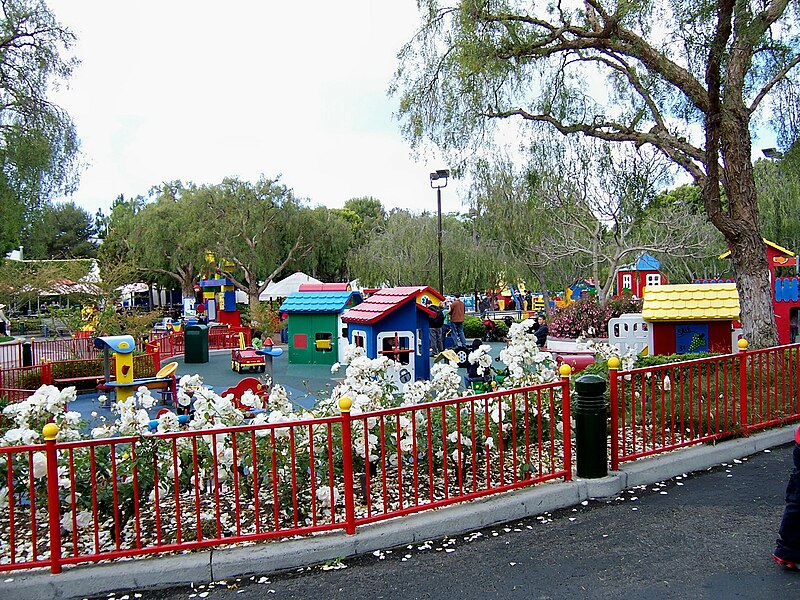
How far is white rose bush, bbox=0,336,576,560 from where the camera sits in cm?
490

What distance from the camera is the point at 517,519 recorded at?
5562 mm

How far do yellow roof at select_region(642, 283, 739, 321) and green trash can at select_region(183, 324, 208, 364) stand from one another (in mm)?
12853

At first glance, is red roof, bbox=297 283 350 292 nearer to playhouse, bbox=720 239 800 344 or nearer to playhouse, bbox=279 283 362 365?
playhouse, bbox=279 283 362 365

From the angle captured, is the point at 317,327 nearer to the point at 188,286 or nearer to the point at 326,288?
the point at 326,288

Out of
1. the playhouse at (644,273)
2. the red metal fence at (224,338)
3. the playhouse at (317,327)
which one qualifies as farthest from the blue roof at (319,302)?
the playhouse at (644,273)

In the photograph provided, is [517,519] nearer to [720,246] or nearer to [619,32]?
[619,32]

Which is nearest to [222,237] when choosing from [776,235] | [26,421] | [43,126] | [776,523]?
[43,126]

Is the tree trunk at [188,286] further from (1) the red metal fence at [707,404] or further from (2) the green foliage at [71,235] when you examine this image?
(1) the red metal fence at [707,404]

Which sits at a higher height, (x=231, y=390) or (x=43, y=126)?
(x=43, y=126)

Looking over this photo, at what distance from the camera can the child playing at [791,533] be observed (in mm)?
4426

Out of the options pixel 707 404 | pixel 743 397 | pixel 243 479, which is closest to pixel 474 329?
pixel 743 397

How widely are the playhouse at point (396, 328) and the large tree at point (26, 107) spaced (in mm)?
7719

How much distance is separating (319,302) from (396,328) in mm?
6093

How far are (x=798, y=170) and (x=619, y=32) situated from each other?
4460mm
